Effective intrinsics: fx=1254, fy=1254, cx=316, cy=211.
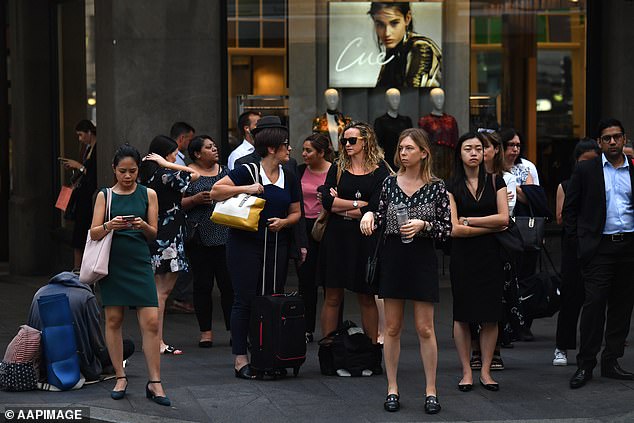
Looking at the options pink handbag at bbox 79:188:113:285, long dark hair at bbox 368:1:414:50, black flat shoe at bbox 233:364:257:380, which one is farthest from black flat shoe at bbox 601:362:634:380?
long dark hair at bbox 368:1:414:50

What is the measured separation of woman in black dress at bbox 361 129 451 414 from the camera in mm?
8133

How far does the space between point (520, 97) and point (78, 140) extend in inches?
222

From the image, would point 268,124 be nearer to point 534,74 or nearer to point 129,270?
point 129,270

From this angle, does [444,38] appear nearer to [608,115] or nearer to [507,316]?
[608,115]

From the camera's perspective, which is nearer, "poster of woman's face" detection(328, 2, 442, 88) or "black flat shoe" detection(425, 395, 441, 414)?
"black flat shoe" detection(425, 395, 441, 414)

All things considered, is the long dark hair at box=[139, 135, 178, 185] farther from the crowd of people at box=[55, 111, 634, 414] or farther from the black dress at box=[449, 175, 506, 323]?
the black dress at box=[449, 175, 506, 323]

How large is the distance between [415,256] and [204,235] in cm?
282

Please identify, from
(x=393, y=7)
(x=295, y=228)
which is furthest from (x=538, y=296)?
(x=393, y=7)

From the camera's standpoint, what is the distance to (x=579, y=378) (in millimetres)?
8938

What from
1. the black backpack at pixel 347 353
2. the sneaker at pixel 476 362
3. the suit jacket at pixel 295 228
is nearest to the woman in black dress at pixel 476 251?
the sneaker at pixel 476 362

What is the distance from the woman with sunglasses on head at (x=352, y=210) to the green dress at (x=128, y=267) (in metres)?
1.70

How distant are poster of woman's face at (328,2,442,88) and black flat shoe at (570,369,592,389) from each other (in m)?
6.17

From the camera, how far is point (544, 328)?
463 inches

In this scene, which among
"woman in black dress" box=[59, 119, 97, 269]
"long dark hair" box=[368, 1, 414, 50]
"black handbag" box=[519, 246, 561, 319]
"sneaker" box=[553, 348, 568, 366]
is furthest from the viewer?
"long dark hair" box=[368, 1, 414, 50]
